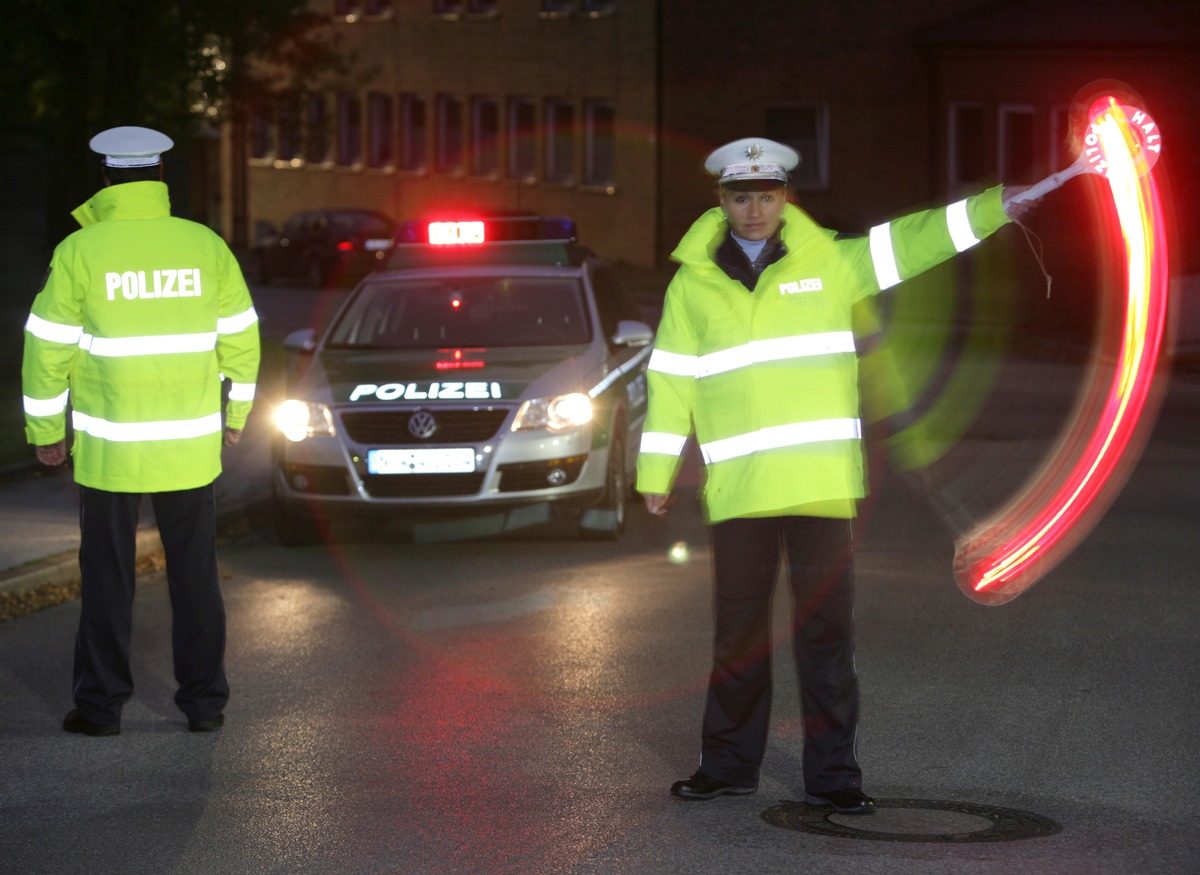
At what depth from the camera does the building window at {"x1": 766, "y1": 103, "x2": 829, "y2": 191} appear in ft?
131

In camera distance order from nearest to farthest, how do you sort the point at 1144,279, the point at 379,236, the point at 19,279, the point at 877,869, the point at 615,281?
the point at 877,869 < the point at 1144,279 < the point at 615,281 < the point at 19,279 < the point at 379,236

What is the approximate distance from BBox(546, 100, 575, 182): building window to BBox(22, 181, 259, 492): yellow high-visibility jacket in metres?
37.3

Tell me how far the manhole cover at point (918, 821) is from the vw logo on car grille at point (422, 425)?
5.07m

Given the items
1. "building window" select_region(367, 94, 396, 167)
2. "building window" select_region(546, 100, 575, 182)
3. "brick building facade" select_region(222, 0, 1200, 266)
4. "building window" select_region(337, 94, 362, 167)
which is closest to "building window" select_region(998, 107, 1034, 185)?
"brick building facade" select_region(222, 0, 1200, 266)

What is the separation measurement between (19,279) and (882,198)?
20.3m

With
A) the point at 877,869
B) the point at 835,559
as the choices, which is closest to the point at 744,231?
the point at 835,559

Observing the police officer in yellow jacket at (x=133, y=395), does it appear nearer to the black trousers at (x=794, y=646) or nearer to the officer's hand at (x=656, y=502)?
the officer's hand at (x=656, y=502)

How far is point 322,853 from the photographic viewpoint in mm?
5574

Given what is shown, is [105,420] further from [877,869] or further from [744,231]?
[877,869]

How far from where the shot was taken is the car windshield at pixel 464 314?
11781 mm

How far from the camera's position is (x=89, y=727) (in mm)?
7094

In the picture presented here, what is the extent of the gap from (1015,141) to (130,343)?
32106 mm

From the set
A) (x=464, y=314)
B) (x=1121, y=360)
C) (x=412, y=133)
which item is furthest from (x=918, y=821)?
(x=412, y=133)

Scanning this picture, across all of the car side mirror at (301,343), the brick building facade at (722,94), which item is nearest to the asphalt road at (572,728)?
the car side mirror at (301,343)
